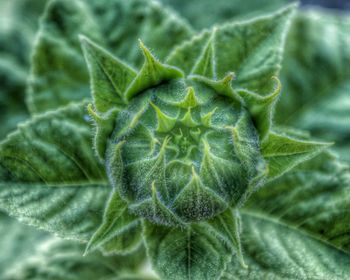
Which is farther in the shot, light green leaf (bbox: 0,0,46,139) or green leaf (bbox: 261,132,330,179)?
light green leaf (bbox: 0,0,46,139)

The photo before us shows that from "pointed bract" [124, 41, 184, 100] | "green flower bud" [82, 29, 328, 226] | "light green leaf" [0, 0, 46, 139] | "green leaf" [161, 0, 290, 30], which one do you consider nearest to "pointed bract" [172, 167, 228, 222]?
"green flower bud" [82, 29, 328, 226]

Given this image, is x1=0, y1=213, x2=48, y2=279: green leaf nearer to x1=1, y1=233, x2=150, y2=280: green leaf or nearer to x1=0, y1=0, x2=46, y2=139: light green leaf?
x1=1, y1=233, x2=150, y2=280: green leaf

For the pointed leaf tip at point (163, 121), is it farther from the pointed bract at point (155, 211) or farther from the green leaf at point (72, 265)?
the green leaf at point (72, 265)

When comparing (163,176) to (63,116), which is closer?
(163,176)

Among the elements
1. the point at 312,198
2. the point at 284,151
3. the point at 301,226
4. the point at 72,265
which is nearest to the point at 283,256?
the point at 301,226

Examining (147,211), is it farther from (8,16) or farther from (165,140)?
(8,16)

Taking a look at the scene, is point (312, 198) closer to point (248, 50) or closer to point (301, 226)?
point (301, 226)

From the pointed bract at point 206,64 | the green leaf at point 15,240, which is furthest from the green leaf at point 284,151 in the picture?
the green leaf at point 15,240

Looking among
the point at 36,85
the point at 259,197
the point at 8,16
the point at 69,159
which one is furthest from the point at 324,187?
the point at 8,16
